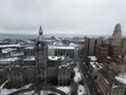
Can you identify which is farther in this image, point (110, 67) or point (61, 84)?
point (61, 84)

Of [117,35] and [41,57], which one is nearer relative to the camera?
[41,57]

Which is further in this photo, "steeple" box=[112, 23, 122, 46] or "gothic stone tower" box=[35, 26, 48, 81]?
"steeple" box=[112, 23, 122, 46]

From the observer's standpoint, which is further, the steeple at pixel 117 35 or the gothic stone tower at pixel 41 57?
the steeple at pixel 117 35

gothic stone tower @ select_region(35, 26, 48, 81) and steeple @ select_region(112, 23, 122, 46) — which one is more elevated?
steeple @ select_region(112, 23, 122, 46)

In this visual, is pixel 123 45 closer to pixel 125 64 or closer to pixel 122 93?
pixel 125 64

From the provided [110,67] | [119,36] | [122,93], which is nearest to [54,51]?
[119,36]

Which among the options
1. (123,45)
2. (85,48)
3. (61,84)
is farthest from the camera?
(85,48)

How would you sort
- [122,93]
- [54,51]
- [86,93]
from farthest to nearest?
1. [54,51]
2. [86,93]
3. [122,93]

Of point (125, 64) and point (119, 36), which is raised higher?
point (119, 36)

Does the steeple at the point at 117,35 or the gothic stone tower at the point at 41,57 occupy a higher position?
the steeple at the point at 117,35

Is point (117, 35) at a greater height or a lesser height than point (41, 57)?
greater

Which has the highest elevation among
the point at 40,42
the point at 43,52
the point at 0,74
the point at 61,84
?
the point at 40,42
